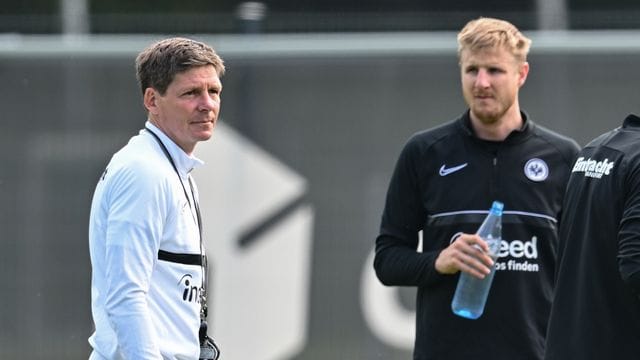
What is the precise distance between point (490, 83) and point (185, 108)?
1397 millimetres

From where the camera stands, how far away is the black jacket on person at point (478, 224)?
197 inches

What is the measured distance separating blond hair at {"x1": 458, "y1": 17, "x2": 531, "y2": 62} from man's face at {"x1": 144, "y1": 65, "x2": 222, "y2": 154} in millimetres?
1304

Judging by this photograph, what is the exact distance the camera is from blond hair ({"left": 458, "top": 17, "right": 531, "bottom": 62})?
203 inches

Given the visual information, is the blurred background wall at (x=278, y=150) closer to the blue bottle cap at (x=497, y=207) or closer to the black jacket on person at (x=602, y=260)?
the blue bottle cap at (x=497, y=207)

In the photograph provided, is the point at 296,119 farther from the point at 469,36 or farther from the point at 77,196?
the point at 469,36

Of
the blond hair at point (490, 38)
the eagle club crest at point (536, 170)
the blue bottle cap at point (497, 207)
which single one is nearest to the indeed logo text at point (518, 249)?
the blue bottle cap at point (497, 207)

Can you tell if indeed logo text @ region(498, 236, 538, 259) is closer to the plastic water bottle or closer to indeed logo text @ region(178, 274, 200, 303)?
the plastic water bottle

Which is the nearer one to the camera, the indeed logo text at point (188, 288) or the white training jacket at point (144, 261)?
the white training jacket at point (144, 261)

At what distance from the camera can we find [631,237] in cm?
407

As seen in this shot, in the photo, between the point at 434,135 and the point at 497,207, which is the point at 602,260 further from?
the point at 434,135

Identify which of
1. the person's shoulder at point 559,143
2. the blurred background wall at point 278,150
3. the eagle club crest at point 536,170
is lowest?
the blurred background wall at point 278,150

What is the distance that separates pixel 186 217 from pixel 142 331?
45 cm

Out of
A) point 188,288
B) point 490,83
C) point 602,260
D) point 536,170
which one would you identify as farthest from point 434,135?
point 188,288

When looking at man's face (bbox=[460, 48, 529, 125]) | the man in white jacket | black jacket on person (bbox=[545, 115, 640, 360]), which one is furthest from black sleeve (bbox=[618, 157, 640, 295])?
the man in white jacket
